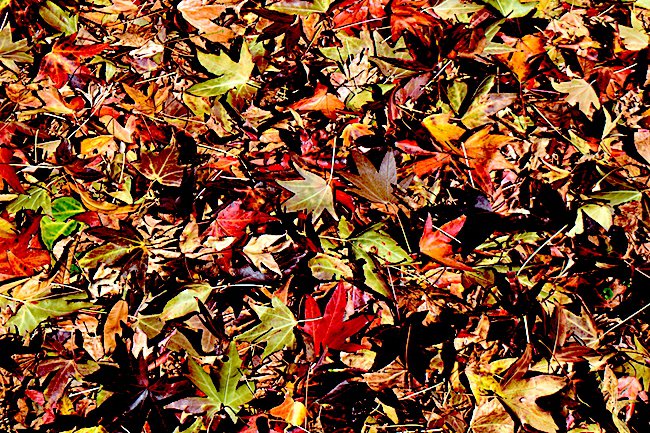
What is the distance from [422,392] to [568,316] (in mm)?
502

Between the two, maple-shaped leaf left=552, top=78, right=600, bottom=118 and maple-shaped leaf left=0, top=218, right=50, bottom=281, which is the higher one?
maple-shaped leaf left=552, top=78, right=600, bottom=118

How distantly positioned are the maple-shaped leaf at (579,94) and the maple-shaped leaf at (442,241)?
57 centimetres

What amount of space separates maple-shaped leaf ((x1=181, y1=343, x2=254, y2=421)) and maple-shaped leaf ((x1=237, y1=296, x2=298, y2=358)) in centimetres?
8

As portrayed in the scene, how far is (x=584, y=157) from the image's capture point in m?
1.72

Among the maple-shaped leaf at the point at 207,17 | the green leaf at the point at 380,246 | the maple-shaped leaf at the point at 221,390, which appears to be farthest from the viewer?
the maple-shaped leaf at the point at 207,17

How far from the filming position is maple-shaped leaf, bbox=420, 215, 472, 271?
59.7 inches

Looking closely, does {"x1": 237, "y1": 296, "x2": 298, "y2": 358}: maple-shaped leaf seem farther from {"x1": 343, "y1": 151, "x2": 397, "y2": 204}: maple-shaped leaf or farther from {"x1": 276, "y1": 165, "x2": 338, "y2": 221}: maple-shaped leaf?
{"x1": 343, "y1": 151, "x2": 397, "y2": 204}: maple-shaped leaf

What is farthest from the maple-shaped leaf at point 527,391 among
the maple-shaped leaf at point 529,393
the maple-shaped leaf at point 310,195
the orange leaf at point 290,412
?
the maple-shaped leaf at point 310,195

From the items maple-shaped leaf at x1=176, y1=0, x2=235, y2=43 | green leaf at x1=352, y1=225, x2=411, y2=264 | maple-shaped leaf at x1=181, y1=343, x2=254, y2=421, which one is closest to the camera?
maple-shaped leaf at x1=181, y1=343, x2=254, y2=421

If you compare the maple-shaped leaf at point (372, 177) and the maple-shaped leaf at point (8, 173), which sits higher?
the maple-shaped leaf at point (8, 173)

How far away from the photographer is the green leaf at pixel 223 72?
63.6 inches

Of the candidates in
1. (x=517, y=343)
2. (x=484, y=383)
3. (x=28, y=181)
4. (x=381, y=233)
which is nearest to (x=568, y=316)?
(x=517, y=343)

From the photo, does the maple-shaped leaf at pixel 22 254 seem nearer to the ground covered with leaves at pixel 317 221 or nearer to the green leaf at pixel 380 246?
the ground covered with leaves at pixel 317 221

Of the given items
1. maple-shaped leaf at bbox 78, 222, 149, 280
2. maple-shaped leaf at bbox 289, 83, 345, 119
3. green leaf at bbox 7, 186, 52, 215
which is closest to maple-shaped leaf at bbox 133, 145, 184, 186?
maple-shaped leaf at bbox 78, 222, 149, 280
